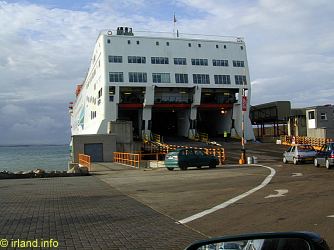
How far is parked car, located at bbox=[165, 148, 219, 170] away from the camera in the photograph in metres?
30.3

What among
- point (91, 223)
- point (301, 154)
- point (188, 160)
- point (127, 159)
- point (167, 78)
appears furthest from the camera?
point (167, 78)

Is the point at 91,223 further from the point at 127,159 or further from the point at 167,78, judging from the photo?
the point at 167,78

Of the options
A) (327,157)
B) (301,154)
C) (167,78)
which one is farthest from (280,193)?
(167,78)

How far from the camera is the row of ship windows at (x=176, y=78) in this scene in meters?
60.6

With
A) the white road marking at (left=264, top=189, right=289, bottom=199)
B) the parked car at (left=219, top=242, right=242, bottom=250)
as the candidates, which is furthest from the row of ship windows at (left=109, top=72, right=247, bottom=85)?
the parked car at (left=219, top=242, right=242, bottom=250)

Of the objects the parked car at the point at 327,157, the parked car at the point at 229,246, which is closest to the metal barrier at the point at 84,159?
the parked car at the point at 327,157

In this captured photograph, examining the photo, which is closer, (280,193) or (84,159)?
(280,193)

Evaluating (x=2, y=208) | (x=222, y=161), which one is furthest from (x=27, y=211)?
(x=222, y=161)

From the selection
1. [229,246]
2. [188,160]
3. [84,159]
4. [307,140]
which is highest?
[229,246]

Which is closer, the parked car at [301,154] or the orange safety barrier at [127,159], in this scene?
the parked car at [301,154]

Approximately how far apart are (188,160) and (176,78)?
1335 inches

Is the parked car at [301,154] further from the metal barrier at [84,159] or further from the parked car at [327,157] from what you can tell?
the metal barrier at [84,159]

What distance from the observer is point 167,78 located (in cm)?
6309

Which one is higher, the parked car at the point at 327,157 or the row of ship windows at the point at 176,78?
the row of ship windows at the point at 176,78
